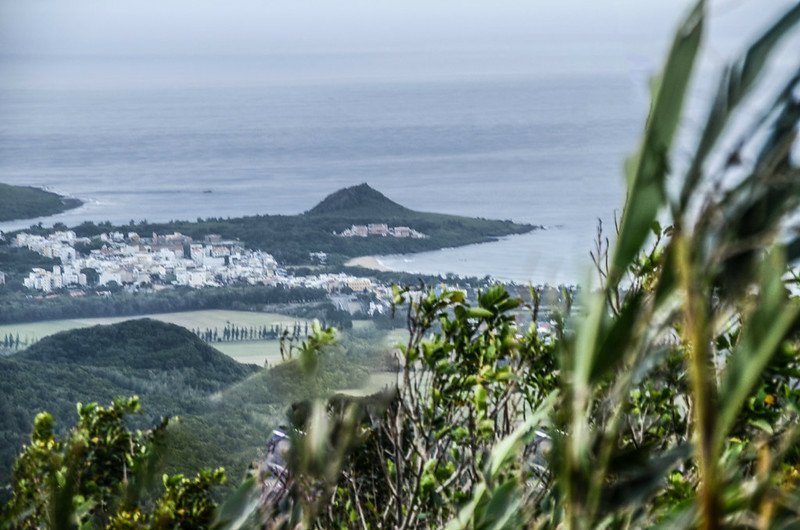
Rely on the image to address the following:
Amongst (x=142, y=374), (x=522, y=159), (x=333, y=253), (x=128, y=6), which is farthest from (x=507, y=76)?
(x=142, y=374)

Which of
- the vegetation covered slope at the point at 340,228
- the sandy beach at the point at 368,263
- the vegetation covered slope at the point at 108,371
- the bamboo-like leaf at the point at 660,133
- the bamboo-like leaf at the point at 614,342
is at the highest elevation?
the bamboo-like leaf at the point at 660,133

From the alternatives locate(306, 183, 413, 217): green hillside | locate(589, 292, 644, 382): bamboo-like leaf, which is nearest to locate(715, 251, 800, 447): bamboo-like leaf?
locate(589, 292, 644, 382): bamboo-like leaf

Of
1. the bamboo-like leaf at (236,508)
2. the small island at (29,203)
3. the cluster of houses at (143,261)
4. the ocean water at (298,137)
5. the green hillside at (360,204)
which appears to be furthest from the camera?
the ocean water at (298,137)

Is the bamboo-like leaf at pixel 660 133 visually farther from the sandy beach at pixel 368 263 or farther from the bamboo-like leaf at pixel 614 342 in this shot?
the sandy beach at pixel 368 263

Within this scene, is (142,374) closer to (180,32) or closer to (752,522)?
(752,522)

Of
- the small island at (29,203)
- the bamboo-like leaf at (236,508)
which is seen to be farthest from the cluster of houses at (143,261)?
the bamboo-like leaf at (236,508)

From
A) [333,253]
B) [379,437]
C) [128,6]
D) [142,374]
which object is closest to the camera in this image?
[379,437]

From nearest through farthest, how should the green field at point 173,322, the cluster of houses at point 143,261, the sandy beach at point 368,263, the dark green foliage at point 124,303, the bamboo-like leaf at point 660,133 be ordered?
the bamboo-like leaf at point 660,133 → the green field at point 173,322 → the sandy beach at point 368,263 → the dark green foliage at point 124,303 → the cluster of houses at point 143,261
